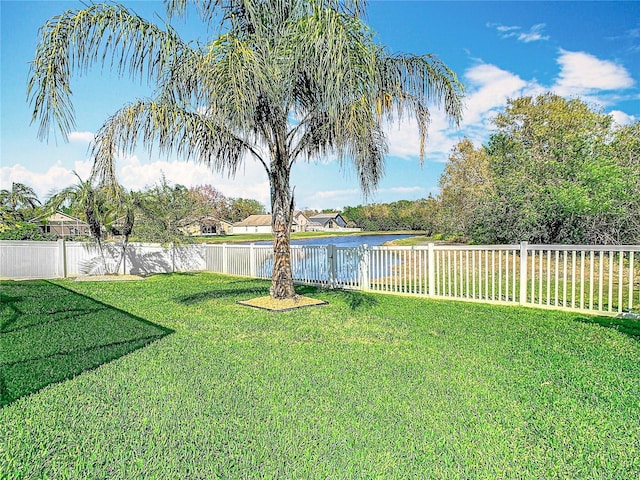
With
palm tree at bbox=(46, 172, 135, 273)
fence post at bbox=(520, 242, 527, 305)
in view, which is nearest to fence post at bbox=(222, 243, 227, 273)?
palm tree at bbox=(46, 172, 135, 273)

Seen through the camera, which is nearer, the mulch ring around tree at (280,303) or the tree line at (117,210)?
the mulch ring around tree at (280,303)

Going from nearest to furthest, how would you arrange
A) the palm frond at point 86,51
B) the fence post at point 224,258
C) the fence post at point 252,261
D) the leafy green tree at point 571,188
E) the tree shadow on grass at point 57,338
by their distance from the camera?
the tree shadow on grass at point 57,338
the palm frond at point 86,51
the fence post at point 252,261
the leafy green tree at point 571,188
the fence post at point 224,258

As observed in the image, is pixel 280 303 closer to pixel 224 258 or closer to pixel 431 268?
pixel 431 268

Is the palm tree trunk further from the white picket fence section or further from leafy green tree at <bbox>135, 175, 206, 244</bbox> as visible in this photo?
leafy green tree at <bbox>135, 175, 206, 244</bbox>

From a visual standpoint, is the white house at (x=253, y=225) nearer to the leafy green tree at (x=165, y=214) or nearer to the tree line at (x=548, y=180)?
the tree line at (x=548, y=180)

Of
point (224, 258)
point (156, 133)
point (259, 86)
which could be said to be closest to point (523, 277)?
point (259, 86)

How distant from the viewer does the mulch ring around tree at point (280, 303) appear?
6.54 meters

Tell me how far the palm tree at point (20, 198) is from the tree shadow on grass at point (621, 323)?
14.1 metres

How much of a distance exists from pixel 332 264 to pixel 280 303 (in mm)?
2992

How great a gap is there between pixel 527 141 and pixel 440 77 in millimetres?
19215

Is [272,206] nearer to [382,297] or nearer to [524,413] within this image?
[382,297]

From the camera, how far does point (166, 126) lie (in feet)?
19.6

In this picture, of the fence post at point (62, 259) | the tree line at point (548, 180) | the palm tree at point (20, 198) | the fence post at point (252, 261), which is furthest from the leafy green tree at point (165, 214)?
the tree line at point (548, 180)

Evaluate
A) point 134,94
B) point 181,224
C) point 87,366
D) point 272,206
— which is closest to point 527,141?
point 181,224
